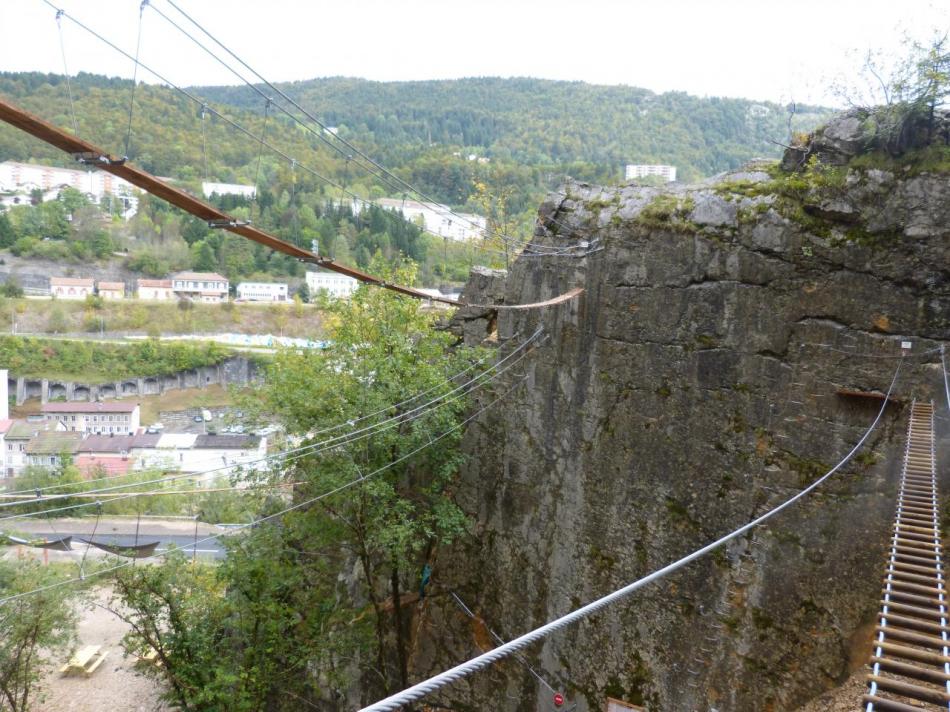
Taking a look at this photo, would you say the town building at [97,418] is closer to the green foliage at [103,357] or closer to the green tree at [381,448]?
the green foliage at [103,357]

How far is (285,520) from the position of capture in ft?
34.8

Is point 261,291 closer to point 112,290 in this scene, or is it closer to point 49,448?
point 112,290

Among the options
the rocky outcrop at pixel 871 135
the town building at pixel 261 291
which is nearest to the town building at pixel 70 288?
the town building at pixel 261 291

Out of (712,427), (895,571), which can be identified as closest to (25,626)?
(712,427)

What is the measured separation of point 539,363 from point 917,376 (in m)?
4.66

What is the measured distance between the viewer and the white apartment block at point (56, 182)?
9625cm

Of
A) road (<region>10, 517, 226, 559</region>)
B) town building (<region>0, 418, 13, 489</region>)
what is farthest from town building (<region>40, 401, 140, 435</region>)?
road (<region>10, 517, 226, 559</region>)

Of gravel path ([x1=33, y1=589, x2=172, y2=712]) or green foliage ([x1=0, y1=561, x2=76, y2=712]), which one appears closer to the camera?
green foliage ([x1=0, y1=561, x2=76, y2=712])

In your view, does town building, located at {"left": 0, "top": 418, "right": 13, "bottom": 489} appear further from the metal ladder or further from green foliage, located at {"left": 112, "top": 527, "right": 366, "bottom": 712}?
the metal ladder

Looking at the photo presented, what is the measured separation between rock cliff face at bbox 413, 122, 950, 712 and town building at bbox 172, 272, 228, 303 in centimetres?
7792

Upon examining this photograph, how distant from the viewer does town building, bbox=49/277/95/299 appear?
79312mm

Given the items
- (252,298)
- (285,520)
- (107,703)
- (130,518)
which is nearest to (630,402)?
(285,520)

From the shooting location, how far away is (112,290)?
8262 centimetres

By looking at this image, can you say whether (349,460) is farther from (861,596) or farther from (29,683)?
(29,683)
